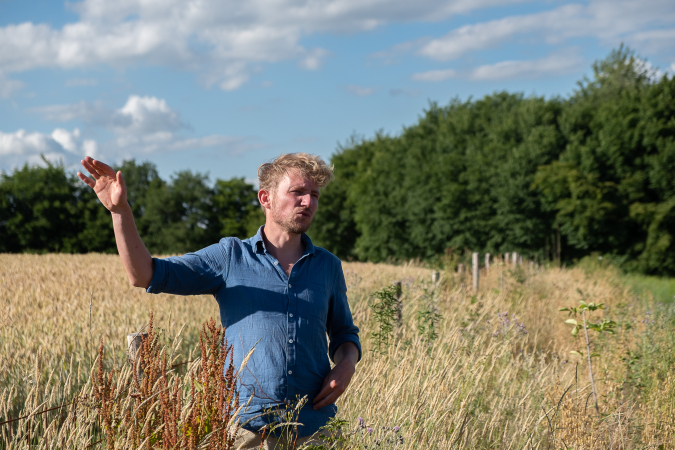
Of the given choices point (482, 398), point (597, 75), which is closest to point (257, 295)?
point (482, 398)

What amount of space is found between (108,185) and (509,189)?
1129 inches

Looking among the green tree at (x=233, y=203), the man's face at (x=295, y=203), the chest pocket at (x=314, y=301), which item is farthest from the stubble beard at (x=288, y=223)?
the green tree at (x=233, y=203)

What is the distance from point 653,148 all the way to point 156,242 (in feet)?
121

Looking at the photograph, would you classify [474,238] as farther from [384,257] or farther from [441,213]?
[384,257]

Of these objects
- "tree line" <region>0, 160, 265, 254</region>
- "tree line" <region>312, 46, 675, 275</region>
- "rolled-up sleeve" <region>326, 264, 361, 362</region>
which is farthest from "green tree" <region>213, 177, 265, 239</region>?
"rolled-up sleeve" <region>326, 264, 361, 362</region>

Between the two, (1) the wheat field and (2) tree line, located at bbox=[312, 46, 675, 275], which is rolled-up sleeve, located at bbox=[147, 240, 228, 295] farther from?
(2) tree line, located at bbox=[312, 46, 675, 275]

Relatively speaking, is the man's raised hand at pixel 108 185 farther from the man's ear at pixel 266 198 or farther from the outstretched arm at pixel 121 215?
the man's ear at pixel 266 198

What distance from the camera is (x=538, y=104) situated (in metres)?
30.3

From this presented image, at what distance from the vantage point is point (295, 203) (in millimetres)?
2467

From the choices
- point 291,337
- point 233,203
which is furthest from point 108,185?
point 233,203

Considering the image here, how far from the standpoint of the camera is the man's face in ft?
8.07

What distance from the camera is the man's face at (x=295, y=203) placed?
2.46 metres

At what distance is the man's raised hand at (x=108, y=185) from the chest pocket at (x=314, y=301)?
0.83 metres

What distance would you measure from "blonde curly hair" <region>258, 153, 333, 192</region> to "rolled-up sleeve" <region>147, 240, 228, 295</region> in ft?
1.16
